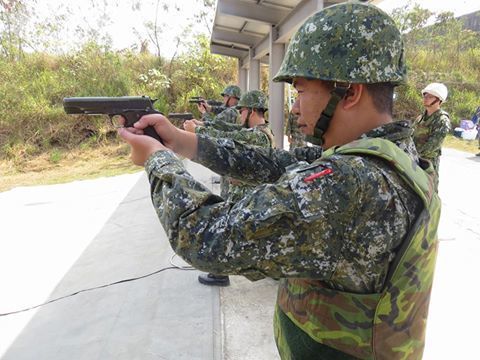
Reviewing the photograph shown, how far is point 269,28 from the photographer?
18.6 feet

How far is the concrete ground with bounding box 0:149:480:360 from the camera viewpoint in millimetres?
2689

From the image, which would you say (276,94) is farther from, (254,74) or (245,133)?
(254,74)

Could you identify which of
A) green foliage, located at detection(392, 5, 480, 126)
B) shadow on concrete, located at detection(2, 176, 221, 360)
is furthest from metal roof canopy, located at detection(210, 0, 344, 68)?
green foliage, located at detection(392, 5, 480, 126)

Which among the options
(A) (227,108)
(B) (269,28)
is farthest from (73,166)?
(B) (269,28)

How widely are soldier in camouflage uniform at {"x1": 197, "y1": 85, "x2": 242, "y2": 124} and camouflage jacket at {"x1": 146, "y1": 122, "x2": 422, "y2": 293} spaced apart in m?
5.02

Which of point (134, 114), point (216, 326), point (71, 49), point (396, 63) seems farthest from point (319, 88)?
point (71, 49)

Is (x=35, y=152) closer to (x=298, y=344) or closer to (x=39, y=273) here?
(x=39, y=273)

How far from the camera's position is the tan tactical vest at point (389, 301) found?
94cm

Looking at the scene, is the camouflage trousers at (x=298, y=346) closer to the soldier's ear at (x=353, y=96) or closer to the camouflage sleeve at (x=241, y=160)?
the camouflage sleeve at (x=241, y=160)

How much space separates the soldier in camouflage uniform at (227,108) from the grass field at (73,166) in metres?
3.81

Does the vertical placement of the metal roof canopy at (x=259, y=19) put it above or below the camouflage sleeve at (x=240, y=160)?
above

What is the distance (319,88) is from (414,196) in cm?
41

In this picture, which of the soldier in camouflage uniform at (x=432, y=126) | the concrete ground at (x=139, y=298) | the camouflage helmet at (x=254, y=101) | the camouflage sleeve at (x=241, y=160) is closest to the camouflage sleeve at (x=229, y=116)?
the camouflage helmet at (x=254, y=101)

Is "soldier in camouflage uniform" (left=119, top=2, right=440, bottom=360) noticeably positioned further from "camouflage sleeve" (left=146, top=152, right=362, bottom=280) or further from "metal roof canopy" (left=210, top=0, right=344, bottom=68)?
"metal roof canopy" (left=210, top=0, right=344, bottom=68)
